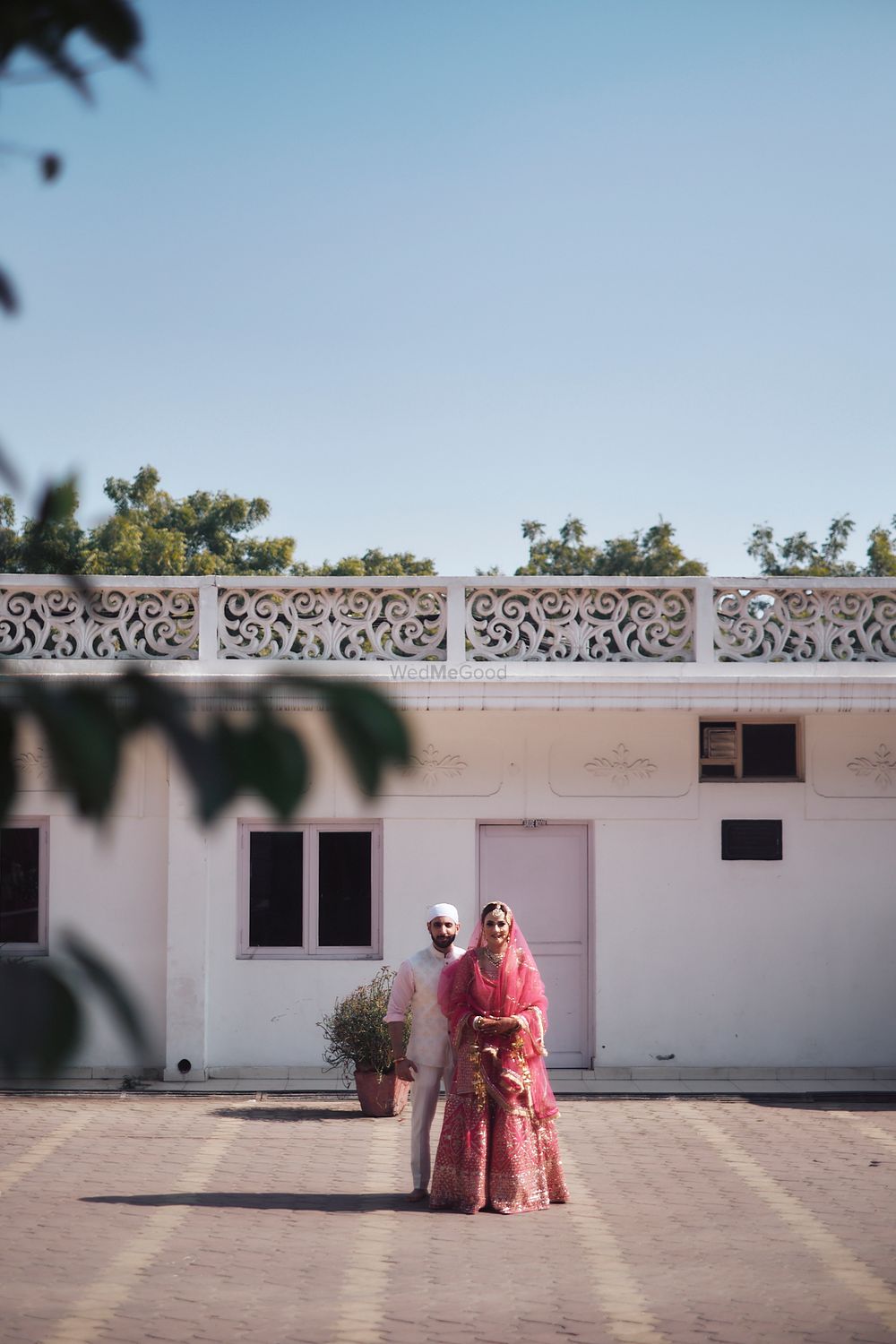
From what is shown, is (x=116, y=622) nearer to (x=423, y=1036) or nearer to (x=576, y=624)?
(x=576, y=624)

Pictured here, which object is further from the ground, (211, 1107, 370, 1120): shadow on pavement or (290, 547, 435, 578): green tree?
(290, 547, 435, 578): green tree

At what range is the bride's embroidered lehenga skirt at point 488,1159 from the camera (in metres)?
8.79

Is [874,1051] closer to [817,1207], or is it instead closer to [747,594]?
[747,594]

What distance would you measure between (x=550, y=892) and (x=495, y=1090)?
502 cm

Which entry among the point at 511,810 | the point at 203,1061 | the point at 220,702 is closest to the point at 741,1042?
the point at 511,810

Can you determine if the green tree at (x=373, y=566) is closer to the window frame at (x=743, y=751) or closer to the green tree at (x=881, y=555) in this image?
the green tree at (x=881, y=555)

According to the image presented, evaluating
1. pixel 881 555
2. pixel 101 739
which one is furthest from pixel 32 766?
pixel 881 555

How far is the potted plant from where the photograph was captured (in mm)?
11930

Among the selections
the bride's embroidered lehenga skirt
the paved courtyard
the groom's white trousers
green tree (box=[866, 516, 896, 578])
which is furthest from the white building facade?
green tree (box=[866, 516, 896, 578])

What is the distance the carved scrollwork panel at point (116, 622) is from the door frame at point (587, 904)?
9.88 ft

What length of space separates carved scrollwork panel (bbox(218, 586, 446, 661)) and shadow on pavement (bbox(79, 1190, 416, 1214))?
482cm

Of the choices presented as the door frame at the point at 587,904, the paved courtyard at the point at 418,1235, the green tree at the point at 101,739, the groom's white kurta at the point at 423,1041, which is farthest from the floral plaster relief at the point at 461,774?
the green tree at the point at 101,739

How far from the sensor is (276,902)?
13.6 metres
